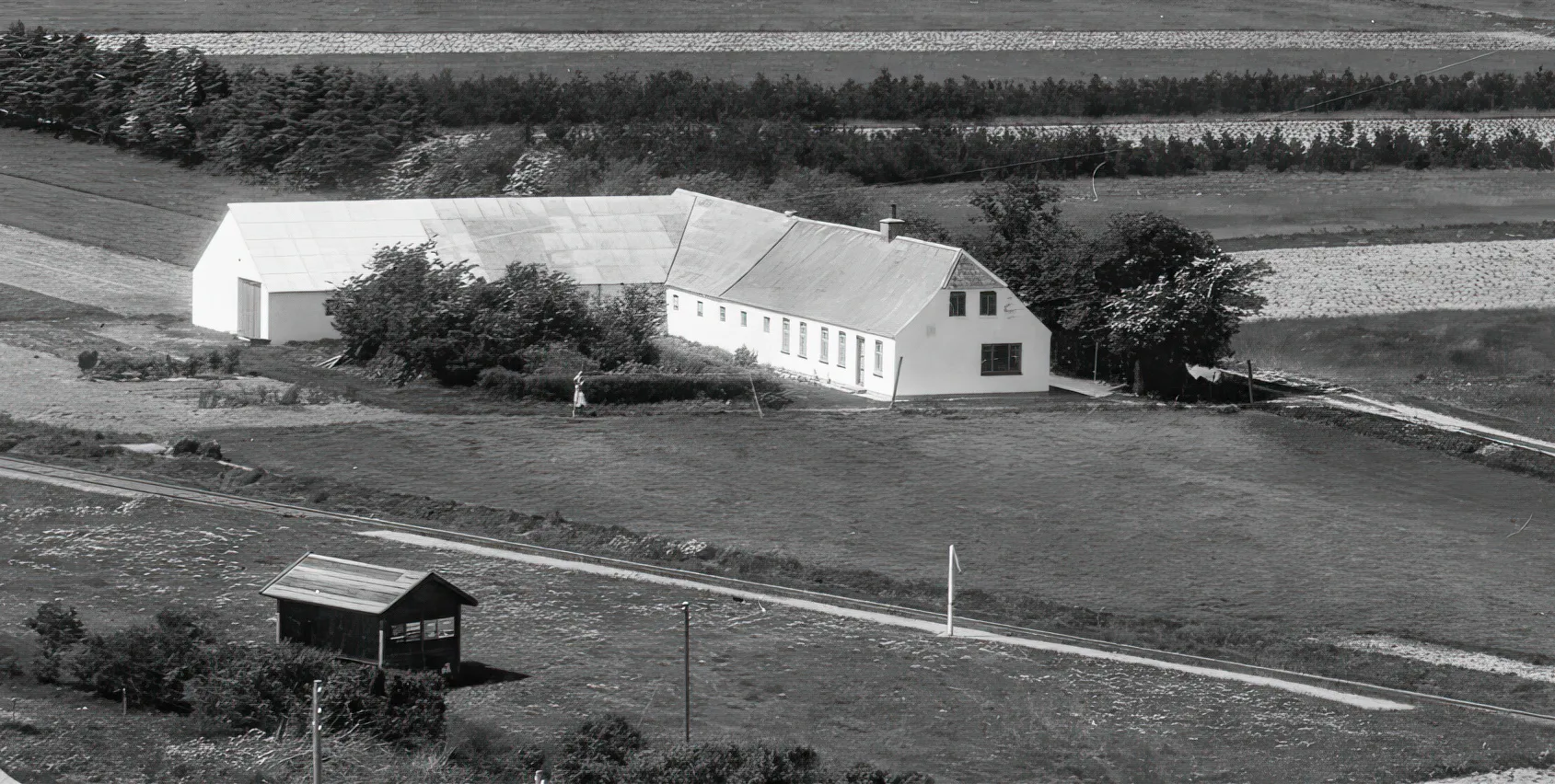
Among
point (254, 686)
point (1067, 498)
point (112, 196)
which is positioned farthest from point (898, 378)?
point (112, 196)

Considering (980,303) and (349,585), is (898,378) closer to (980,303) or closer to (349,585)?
(980,303)

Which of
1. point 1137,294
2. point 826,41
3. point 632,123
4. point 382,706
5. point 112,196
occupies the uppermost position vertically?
point 826,41

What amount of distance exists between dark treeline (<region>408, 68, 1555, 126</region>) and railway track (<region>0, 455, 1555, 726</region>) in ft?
167

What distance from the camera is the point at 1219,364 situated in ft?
203

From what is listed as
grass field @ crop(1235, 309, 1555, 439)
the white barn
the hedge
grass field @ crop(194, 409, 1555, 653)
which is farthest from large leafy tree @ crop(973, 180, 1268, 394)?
the hedge

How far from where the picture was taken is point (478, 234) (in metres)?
68.2

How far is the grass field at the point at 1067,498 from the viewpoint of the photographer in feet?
130

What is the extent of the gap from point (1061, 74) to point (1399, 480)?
59318 mm

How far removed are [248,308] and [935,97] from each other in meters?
43.9

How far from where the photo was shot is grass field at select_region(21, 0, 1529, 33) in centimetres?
10500

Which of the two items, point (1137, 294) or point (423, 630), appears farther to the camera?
point (1137, 294)

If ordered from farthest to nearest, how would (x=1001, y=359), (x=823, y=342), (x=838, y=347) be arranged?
(x=823, y=342) → (x=838, y=347) → (x=1001, y=359)

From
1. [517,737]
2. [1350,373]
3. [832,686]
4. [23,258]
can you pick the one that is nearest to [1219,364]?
[1350,373]

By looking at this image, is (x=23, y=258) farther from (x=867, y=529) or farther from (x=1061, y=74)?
(x=1061, y=74)
